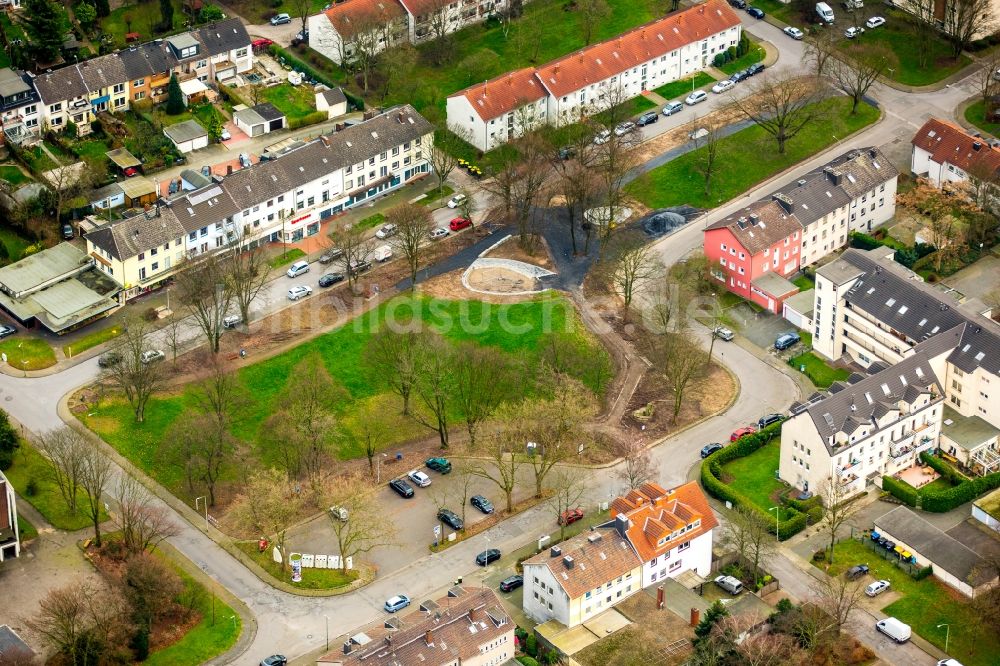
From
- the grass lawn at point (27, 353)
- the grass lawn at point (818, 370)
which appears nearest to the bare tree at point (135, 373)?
the grass lawn at point (27, 353)

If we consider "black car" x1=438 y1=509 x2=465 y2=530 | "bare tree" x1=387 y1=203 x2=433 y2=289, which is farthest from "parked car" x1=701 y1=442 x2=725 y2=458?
"bare tree" x1=387 y1=203 x2=433 y2=289

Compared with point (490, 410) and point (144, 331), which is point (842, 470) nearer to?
point (490, 410)

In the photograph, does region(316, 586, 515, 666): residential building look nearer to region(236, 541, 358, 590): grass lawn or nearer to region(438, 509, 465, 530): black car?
region(236, 541, 358, 590): grass lawn

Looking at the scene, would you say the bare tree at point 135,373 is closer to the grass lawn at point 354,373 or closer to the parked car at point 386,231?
the grass lawn at point 354,373

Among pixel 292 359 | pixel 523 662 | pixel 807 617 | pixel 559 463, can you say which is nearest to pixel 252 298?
pixel 292 359

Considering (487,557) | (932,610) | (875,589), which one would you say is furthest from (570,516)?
(932,610)
